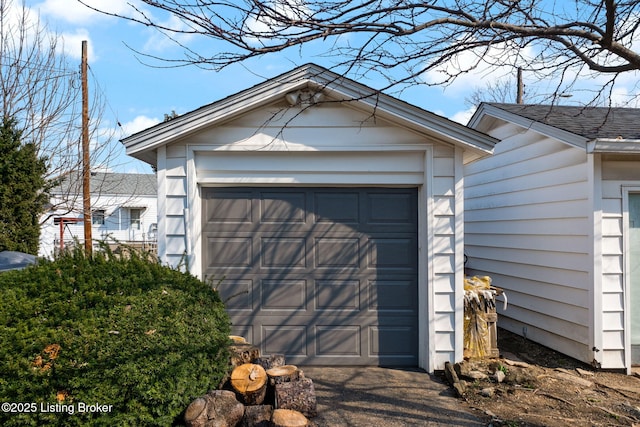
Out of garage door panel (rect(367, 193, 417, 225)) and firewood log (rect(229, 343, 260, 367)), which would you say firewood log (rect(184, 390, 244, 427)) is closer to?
firewood log (rect(229, 343, 260, 367))

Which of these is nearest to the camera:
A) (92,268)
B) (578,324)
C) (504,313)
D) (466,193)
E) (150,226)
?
(92,268)

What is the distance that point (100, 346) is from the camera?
3.11 m

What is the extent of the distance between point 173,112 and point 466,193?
16.6 metres

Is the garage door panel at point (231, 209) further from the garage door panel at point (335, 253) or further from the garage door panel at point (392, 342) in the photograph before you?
the garage door panel at point (392, 342)

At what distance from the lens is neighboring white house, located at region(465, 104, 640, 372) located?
5.38 meters

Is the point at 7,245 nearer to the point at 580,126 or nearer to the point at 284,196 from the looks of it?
the point at 284,196

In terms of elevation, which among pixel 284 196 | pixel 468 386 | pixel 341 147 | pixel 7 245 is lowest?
pixel 468 386

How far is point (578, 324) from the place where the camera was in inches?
A: 224

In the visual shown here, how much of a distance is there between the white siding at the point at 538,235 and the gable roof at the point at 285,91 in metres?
1.78

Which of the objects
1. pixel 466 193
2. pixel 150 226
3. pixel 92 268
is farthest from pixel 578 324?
pixel 150 226

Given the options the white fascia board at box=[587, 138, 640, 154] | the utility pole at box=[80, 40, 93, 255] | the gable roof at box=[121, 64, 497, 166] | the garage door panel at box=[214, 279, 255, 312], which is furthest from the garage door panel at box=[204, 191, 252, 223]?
the utility pole at box=[80, 40, 93, 255]

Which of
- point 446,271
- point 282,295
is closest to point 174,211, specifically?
point 282,295

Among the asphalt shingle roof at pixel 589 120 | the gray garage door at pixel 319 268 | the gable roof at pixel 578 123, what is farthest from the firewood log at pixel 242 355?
the asphalt shingle roof at pixel 589 120

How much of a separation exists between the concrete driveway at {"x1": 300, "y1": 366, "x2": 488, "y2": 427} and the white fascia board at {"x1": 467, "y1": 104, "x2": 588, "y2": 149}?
138 inches
